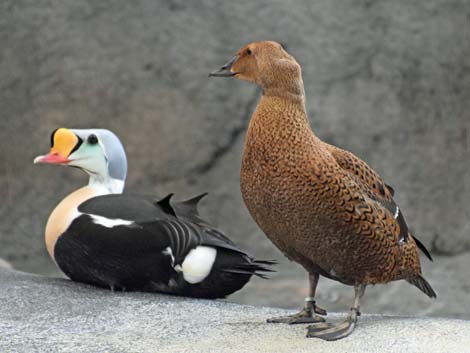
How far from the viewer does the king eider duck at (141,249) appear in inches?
137

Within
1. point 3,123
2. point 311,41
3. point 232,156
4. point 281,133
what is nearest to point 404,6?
point 311,41

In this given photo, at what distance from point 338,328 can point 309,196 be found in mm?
384

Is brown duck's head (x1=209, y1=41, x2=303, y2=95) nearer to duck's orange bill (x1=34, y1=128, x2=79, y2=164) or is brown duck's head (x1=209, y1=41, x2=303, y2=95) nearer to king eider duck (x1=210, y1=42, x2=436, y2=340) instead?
king eider duck (x1=210, y1=42, x2=436, y2=340)

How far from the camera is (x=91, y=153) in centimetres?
377

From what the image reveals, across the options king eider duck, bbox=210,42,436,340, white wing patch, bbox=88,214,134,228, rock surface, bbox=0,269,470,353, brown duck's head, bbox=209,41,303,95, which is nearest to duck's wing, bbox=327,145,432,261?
king eider duck, bbox=210,42,436,340

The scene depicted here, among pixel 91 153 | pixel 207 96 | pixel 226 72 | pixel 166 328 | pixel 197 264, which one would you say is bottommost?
pixel 166 328

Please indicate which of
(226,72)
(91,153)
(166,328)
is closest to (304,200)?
(226,72)

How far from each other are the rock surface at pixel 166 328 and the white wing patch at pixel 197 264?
0.09m

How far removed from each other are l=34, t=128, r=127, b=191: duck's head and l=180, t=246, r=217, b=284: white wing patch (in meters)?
0.48

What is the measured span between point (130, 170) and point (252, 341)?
2.14 m

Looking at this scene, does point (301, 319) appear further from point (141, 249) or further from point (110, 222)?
point (110, 222)

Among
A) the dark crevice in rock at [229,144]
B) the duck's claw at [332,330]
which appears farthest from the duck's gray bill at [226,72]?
the dark crevice in rock at [229,144]

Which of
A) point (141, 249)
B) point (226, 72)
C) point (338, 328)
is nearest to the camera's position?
point (338, 328)

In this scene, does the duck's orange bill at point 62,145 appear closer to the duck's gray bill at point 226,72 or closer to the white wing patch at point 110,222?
the white wing patch at point 110,222
